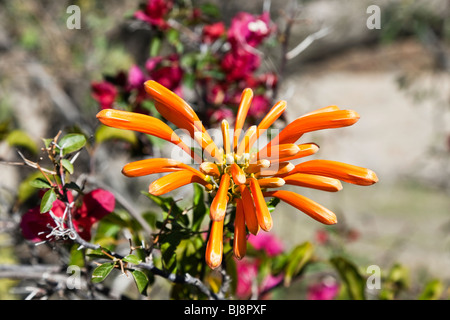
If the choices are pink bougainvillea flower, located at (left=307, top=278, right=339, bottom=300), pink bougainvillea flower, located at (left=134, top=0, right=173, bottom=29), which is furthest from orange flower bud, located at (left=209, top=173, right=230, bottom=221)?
pink bougainvillea flower, located at (left=307, top=278, right=339, bottom=300)

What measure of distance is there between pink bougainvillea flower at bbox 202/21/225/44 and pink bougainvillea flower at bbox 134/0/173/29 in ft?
0.39

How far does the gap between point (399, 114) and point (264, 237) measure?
3098mm

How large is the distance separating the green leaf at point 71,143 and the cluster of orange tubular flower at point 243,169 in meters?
0.11

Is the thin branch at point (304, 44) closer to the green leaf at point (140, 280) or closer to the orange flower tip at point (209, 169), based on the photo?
the orange flower tip at point (209, 169)

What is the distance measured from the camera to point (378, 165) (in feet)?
11.5

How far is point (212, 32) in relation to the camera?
1.06 m

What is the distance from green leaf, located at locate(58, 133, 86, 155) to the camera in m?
0.56

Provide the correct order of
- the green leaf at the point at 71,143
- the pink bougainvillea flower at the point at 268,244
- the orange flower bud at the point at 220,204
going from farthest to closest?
the pink bougainvillea flower at the point at 268,244
the green leaf at the point at 71,143
the orange flower bud at the point at 220,204

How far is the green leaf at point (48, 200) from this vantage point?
50 cm

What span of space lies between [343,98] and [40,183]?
4.06 metres

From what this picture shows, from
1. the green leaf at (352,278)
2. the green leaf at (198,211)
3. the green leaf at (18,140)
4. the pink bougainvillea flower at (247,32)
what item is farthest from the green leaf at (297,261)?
the green leaf at (18,140)
